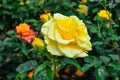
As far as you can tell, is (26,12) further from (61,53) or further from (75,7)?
(61,53)

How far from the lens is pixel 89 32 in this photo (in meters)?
2.49

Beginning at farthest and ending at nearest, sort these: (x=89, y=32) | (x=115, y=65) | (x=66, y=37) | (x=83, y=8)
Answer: (x=83, y=8)
(x=89, y=32)
(x=115, y=65)
(x=66, y=37)

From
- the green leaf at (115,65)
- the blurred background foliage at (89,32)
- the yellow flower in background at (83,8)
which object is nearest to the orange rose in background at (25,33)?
the blurred background foliage at (89,32)

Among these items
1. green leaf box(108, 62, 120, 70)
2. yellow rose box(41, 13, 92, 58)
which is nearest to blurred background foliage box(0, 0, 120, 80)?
green leaf box(108, 62, 120, 70)

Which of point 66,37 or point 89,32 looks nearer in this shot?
point 66,37

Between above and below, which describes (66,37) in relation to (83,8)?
above

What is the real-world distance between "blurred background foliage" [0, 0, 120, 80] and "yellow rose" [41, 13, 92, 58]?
1.65 ft

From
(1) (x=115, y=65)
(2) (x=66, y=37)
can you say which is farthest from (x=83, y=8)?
(2) (x=66, y=37)

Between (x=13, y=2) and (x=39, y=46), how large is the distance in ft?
5.86

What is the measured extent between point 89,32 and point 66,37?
3.50 ft

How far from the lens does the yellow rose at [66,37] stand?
141 cm

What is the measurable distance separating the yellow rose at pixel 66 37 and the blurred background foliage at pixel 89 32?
1.65 ft

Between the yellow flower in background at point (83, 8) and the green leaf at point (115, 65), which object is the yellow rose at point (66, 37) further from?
the yellow flower in background at point (83, 8)

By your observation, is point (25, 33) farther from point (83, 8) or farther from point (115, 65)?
point (115, 65)
